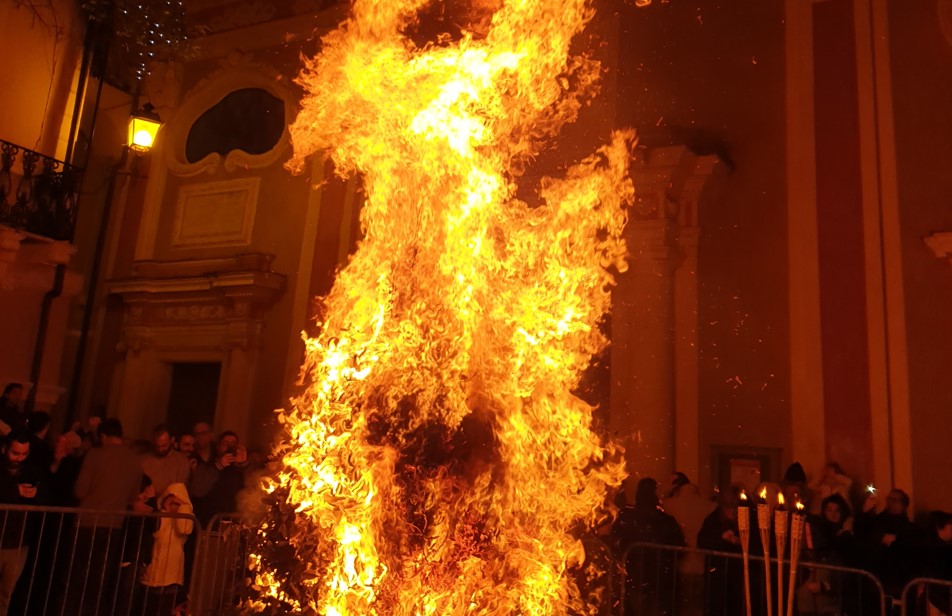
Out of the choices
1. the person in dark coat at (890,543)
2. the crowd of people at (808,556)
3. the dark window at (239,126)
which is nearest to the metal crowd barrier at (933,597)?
the crowd of people at (808,556)

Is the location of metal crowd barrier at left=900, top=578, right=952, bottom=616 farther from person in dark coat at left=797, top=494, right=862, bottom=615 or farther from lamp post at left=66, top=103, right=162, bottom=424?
lamp post at left=66, top=103, right=162, bottom=424

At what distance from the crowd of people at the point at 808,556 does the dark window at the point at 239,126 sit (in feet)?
27.7

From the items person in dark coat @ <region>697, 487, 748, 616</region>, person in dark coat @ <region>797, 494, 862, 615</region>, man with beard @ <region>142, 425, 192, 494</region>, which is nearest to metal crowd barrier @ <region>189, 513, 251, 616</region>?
man with beard @ <region>142, 425, 192, 494</region>

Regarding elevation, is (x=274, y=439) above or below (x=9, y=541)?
above

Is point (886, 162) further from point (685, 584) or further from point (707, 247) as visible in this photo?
point (685, 584)

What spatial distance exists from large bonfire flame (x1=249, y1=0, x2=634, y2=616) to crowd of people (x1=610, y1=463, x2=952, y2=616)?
0.99 m

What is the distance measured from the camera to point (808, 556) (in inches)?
235

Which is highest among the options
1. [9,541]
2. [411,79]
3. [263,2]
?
[263,2]

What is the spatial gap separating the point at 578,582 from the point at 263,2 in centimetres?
1070

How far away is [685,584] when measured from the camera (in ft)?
21.0

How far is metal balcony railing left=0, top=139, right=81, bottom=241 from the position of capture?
9.80 meters

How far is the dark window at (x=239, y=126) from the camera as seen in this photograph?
42.3 ft

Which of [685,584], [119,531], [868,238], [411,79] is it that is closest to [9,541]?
[119,531]

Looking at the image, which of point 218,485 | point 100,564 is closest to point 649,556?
point 218,485
